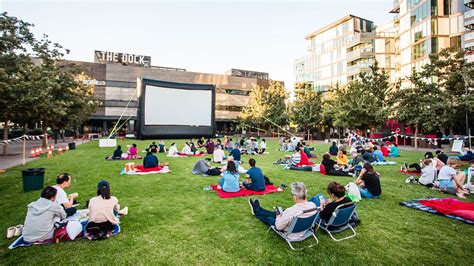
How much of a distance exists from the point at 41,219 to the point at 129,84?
54.4 metres

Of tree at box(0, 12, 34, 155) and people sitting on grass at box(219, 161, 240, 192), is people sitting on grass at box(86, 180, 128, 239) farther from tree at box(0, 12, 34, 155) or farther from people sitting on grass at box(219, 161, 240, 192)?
tree at box(0, 12, 34, 155)

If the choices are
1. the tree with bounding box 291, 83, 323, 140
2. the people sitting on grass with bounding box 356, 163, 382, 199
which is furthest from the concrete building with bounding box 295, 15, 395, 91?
the people sitting on grass with bounding box 356, 163, 382, 199

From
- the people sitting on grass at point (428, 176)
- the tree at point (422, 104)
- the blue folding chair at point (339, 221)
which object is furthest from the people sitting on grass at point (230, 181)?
the tree at point (422, 104)

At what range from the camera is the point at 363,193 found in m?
7.36

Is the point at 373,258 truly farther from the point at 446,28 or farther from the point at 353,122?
the point at 446,28

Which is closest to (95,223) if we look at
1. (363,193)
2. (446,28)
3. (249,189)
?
(249,189)

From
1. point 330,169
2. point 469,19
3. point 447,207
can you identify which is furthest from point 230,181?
point 469,19

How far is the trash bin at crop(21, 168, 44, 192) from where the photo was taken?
782cm

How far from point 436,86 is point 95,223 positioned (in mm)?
29881

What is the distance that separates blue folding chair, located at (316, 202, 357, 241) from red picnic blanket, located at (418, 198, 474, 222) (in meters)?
2.74

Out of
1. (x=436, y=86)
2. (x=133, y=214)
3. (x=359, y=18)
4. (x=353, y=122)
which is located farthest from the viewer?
(x=359, y=18)

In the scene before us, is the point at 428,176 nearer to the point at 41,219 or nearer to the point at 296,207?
the point at 296,207

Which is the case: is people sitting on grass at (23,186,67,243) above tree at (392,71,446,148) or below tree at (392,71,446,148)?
below

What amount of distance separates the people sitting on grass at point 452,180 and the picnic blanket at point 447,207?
139cm
